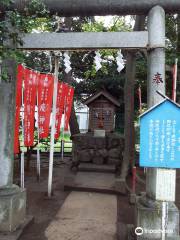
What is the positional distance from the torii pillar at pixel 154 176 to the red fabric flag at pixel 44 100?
500cm

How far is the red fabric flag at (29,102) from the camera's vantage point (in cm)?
1011

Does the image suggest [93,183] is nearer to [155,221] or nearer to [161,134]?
[155,221]

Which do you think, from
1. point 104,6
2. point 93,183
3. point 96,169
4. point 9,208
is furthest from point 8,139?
point 96,169

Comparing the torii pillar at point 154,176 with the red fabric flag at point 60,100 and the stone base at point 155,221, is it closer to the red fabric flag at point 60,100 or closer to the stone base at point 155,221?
the stone base at point 155,221

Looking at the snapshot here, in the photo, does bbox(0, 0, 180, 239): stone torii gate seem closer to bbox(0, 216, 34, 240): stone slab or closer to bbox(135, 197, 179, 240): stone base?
bbox(135, 197, 179, 240): stone base

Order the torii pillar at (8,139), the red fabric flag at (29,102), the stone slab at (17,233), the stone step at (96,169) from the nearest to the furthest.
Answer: the stone slab at (17,233), the torii pillar at (8,139), the red fabric flag at (29,102), the stone step at (96,169)

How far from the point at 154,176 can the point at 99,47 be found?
271 centimetres

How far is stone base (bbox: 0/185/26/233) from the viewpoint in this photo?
268 inches

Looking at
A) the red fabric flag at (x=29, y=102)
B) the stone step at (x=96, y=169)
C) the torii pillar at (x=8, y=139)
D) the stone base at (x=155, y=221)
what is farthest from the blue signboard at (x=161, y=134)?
the stone step at (x=96, y=169)

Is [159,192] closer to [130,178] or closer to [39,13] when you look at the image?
[39,13]

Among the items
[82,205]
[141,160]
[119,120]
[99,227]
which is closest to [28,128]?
[82,205]

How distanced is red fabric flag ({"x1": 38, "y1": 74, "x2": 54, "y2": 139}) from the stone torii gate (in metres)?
3.87

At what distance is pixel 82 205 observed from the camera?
9664mm

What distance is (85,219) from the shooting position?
8.33 m
